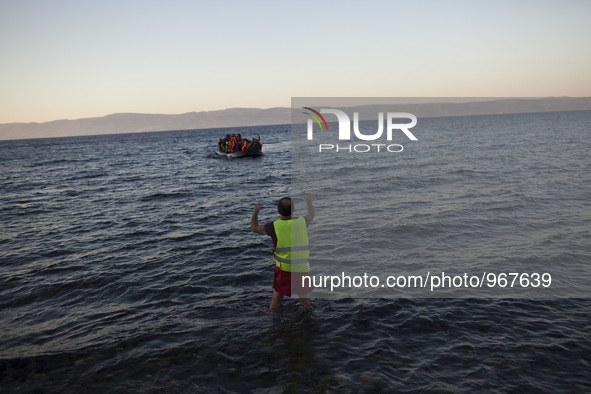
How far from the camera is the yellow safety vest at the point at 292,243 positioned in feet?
18.7

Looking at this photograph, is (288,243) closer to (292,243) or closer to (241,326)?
(292,243)

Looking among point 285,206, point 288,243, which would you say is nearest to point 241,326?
point 288,243

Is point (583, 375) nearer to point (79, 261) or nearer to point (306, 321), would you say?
point (306, 321)

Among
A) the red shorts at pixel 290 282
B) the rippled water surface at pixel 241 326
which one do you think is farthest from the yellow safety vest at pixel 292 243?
the rippled water surface at pixel 241 326

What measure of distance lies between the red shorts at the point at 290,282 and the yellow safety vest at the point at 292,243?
12 cm

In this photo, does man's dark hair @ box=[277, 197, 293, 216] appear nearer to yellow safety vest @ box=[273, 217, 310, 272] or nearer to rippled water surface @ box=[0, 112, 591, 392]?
yellow safety vest @ box=[273, 217, 310, 272]

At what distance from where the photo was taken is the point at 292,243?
5727 millimetres

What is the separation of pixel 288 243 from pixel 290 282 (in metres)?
0.75

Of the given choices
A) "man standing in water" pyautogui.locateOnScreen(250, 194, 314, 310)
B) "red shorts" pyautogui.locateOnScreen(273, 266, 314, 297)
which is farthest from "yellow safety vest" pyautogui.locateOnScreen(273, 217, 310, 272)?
"red shorts" pyautogui.locateOnScreen(273, 266, 314, 297)

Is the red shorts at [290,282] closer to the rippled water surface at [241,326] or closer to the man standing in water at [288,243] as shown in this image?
the man standing in water at [288,243]

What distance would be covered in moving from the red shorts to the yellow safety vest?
0.39 feet

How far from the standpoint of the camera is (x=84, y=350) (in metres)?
5.69

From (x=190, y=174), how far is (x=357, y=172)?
14.3m

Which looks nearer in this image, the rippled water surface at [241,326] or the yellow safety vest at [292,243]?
the rippled water surface at [241,326]
